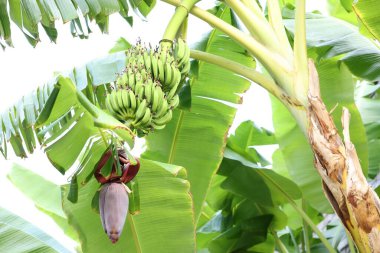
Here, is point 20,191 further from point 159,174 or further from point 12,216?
point 159,174

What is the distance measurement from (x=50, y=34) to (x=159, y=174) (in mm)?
450

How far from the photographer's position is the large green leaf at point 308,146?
6.98ft

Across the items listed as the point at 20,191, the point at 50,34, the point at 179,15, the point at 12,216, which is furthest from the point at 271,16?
the point at 20,191

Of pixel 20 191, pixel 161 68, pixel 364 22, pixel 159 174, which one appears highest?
pixel 161 68

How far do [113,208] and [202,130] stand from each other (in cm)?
90

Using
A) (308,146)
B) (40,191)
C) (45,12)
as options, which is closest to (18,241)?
(40,191)

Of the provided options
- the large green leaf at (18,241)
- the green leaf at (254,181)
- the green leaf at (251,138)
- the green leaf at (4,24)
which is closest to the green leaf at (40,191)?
the large green leaf at (18,241)

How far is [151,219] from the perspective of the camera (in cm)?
169

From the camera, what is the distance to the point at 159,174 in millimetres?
1602

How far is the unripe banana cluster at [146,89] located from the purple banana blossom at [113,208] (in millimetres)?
141

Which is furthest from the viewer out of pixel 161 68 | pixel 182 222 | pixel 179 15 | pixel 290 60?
pixel 182 222

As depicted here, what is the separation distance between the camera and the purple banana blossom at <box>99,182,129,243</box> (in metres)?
1.14

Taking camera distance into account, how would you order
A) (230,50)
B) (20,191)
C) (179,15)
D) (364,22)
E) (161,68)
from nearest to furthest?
(161,68) < (179,15) < (364,22) < (230,50) < (20,191)

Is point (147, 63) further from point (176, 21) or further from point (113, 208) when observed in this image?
point (113, 208)
